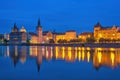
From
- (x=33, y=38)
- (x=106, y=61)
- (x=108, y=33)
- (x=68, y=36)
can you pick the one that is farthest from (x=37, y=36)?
(x=106, y=61)

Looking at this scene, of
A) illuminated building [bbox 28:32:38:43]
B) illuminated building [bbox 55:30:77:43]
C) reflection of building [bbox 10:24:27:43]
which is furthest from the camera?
illuminated building [bbox 55:30:77:43]

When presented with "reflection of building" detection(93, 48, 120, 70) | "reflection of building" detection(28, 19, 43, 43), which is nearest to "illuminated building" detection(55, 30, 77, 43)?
"reflection of building" detection(28, 19, 43, 43)

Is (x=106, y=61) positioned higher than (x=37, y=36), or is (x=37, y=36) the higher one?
(x=37, y=36)

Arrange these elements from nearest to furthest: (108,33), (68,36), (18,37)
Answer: (108,33), (18,37), (68,36)

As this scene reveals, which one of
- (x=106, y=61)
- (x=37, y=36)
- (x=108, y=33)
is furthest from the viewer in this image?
(x=37, y=36)

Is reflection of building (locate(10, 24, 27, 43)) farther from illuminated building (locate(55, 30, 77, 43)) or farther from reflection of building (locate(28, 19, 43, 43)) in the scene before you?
illuminated building (locate(55, 30, 77, 43))

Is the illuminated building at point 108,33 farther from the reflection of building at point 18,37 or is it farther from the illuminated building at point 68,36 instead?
the reflection of building at point 18,37

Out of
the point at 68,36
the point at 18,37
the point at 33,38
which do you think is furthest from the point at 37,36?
the point at 68,36

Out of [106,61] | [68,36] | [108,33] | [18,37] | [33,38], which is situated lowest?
[106,61]

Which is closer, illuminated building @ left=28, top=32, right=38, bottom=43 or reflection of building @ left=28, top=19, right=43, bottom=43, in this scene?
reflection of building @ left=28, top=19, right=43, bottom=43

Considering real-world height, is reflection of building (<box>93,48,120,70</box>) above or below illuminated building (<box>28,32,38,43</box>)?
below

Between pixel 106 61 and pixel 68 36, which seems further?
pixel 68 36

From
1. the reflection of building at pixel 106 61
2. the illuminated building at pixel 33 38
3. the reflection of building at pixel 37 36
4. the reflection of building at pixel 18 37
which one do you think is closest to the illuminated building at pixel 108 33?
the reflection of building at pixel 37 36

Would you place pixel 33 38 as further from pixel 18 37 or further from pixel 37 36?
pixel 18 37
